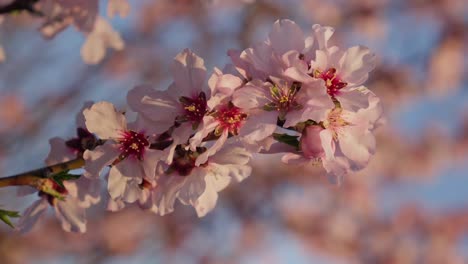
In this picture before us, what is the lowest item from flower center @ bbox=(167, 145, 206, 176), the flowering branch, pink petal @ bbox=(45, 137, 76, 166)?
pink petal @ bbox=(45, 137, 76, 166)

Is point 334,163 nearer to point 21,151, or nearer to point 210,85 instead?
point 210,85

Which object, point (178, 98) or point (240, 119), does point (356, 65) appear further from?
point (178, 98)

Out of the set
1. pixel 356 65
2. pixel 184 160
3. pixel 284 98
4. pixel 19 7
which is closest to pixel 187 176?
pixel 184 160

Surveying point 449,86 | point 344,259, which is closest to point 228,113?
point 449,86

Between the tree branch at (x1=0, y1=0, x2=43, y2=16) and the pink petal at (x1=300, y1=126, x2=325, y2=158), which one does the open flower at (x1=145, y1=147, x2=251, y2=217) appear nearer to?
the pink petal at (x1=300, y1=126, x2=325, y2=158)

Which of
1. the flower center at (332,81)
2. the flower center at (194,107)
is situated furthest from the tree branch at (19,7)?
the flower center at (332,81)

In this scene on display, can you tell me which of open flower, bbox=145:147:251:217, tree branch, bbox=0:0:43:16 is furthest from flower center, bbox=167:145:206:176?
tree branch, bbox=0:0:43:16

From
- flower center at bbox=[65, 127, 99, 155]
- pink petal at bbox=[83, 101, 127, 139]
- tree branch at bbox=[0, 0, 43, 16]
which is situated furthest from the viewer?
tree branch at bbox=[0, 0, 43, 16]

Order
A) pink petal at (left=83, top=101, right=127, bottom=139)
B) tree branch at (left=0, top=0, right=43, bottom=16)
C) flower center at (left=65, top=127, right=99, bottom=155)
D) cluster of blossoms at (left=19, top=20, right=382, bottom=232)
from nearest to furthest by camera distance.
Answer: cluster of blossoms at (left=19, top=20, right=382, bottom=232) → pink petal at (left=83, top=101, right=127, bottom=139) → flower center at (left=65, top=127, right=99, bottom=155) → tree branch at (left=0, top=0, right=43, bottom=16)

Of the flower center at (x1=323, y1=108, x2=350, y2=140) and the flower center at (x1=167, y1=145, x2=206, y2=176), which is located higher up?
the flower center at (x1=323, y1=108, x2=350, y2=140)

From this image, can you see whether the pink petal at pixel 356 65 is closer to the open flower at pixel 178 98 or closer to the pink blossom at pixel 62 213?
the open flower at pixel 178 98
